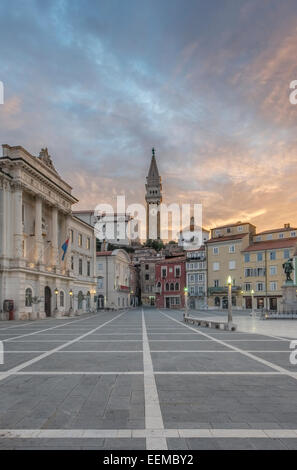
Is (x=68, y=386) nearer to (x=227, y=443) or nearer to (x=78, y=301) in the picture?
(x=227, y=443)

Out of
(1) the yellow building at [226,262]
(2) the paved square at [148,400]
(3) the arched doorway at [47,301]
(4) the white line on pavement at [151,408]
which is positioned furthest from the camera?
(1) the yellow building at [226,262]

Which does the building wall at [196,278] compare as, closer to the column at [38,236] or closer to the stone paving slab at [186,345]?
the column at [38,236]

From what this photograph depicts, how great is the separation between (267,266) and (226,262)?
9.25 m

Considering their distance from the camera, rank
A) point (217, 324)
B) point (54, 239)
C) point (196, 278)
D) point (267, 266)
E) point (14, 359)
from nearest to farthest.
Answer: point (14, 359), point (217, 324), point (54, 239), point (267, 266), point (196, 278)

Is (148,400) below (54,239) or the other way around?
below

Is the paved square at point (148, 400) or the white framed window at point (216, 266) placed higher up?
the white framed window at point (216, 266)

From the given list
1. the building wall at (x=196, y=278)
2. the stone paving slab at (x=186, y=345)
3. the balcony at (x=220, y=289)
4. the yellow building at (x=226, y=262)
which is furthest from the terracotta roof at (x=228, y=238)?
the stone paving slab at (x=186, y=345)

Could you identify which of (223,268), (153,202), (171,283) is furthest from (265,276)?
(153,202)

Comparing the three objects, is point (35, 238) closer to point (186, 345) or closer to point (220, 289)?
point (186, 345)

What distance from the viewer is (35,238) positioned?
40438 millimetres

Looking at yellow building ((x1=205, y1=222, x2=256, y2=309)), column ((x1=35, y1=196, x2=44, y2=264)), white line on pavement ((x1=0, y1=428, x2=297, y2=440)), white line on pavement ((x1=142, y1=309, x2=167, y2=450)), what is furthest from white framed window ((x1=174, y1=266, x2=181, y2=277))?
white line on pavement ((x1=0, y1=428, x2=297, y2=440))

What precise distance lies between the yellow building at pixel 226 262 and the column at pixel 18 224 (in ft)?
146

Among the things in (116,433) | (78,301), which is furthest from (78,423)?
(78,301)

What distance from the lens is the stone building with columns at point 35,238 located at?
35469mm
